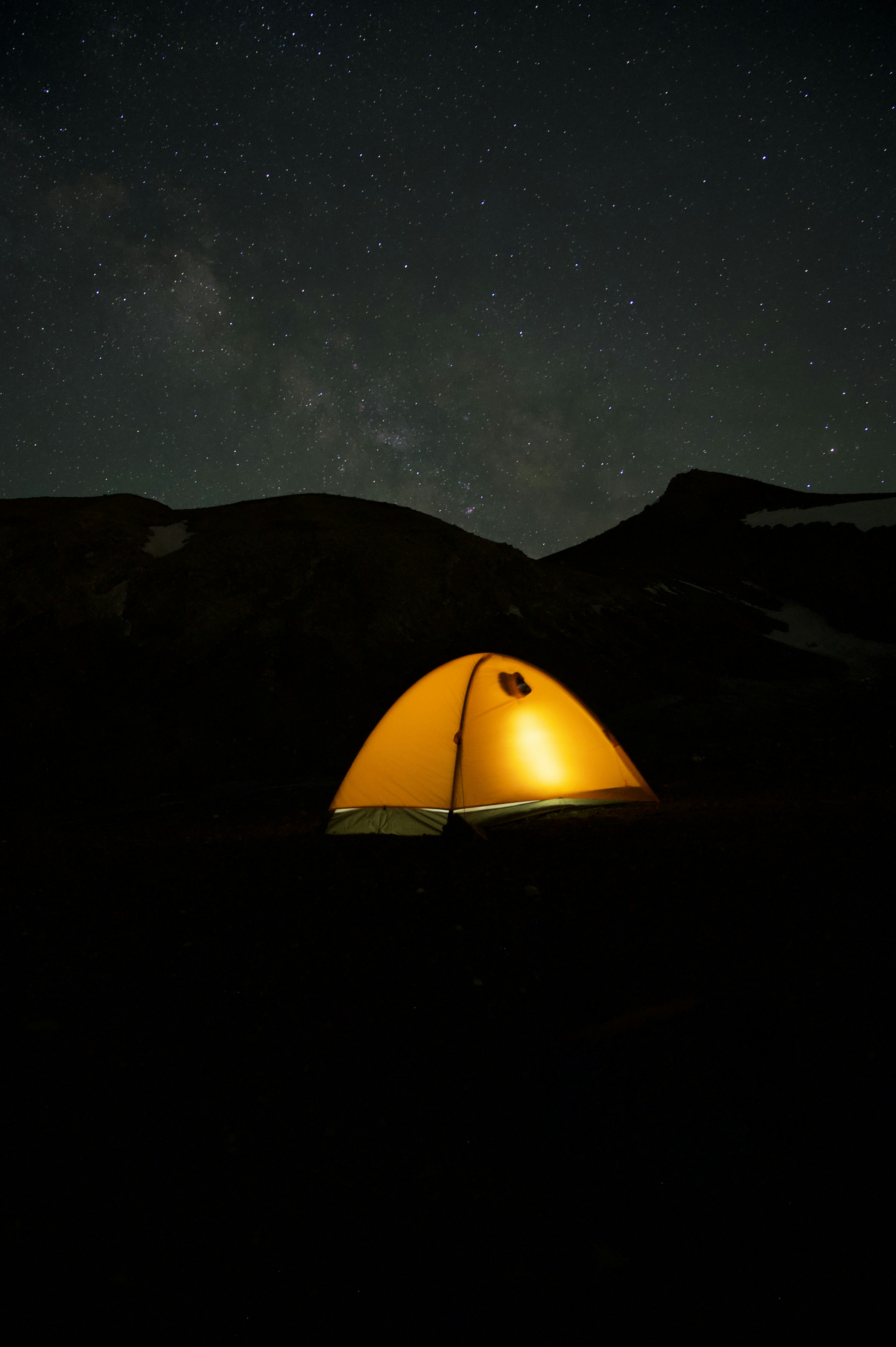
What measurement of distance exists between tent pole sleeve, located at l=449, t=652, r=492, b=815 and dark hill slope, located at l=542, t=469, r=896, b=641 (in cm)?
3184

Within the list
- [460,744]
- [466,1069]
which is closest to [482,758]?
[460,744]

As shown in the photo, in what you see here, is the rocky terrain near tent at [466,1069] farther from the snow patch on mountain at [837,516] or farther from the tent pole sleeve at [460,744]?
the snow patch on mountain at [837,516]

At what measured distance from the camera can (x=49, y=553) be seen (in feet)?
104

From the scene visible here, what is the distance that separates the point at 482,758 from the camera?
910 cm

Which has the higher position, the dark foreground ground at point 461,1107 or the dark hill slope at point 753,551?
the dark hill slope at point 753,551

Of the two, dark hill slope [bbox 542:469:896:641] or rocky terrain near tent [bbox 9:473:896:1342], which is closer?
rocky terrain near tent [bbox 9:473:896:1342]

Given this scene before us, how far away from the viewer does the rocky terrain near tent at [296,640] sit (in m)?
20.4

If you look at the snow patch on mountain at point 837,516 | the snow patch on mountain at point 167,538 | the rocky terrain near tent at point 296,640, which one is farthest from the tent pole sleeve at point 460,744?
the snow patch on mountain at point 837,516

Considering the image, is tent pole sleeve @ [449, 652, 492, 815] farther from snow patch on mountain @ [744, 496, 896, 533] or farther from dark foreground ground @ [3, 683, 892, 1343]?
snow patch on mountain @ [744, 496, 896, 533]

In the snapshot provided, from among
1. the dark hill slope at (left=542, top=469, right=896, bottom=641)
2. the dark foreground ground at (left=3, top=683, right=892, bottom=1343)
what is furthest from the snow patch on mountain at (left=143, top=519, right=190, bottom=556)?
the dark foreground ground at (left=3, top=683, right=892, bottom=1343)

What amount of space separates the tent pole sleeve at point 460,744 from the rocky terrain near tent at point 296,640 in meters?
6.76

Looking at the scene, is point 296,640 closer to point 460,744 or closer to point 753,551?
point 460,744

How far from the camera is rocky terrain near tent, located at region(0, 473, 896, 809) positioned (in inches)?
804

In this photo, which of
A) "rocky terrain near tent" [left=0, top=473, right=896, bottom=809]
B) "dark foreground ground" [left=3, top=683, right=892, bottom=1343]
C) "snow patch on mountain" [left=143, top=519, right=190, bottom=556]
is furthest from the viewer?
"snow patch on mountain" [left=143, top=519, right=190, bottom=556]
